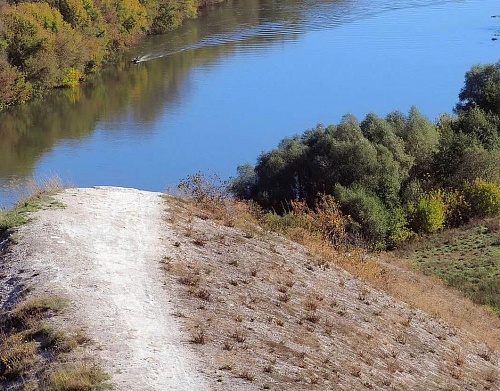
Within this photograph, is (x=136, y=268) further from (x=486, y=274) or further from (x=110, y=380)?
(x=486, y=274)

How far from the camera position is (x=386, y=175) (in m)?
26.8

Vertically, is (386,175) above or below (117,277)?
below

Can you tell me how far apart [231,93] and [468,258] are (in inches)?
812

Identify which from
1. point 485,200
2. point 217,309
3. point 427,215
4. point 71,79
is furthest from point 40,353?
point 71,79

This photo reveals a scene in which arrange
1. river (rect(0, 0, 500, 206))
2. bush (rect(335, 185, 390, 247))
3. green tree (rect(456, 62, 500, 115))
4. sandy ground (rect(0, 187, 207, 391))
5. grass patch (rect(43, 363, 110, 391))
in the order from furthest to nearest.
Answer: green tree (rect(456, 62, 500, 115)) → river (rect(0, 0, 500, 206)) → bush (rect(335, 185, 390, 247)) → sandy ground (rect(0, 187, 207, 391)) → grass patch (rect(43, 363, 110, 391))

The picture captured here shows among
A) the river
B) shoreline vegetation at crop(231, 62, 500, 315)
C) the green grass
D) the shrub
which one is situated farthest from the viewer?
the shrub

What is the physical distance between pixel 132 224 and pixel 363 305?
4.27 m

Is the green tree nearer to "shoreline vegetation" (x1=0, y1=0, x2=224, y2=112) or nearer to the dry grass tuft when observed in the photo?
the dry grass tuft

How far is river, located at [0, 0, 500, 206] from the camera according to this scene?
101 feet

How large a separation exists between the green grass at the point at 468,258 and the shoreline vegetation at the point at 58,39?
2541cm

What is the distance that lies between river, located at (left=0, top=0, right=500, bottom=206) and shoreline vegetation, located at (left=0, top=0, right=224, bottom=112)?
997mm

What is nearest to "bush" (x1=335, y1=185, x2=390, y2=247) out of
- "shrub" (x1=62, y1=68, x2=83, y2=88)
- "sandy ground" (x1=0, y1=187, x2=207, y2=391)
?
"sandy ground" (x1=0, y1=187, x2=207, y2=391)

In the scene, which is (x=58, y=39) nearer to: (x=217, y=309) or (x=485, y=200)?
(x=485, y=200)

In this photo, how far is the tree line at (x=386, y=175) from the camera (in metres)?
26.0
